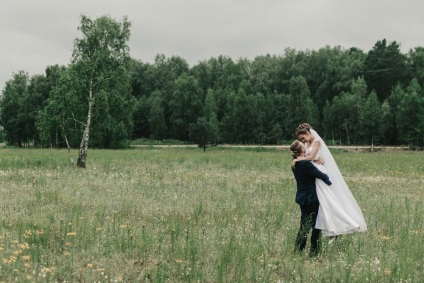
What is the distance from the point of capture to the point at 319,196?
822 centimetres

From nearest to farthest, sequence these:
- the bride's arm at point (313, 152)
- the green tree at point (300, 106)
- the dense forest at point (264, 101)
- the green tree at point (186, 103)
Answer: the bride's arm at point (313, 152) → the dense forest at point (264, 101) → the green tree at point (300, 106) → the green tree at point (186, 103)

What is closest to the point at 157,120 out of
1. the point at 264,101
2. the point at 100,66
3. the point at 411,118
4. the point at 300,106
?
the point at 264,101

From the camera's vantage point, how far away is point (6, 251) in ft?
25.1

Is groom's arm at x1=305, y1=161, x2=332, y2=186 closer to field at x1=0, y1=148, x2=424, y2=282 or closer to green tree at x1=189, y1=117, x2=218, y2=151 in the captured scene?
field at x1=0, y1=148, x2=424, y2=282

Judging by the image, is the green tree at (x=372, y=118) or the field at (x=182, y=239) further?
the green tree at (x=372, y=118)

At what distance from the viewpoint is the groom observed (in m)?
8.12

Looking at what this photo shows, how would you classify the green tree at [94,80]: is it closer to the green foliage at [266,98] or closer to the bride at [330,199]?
the bride at [330,199]

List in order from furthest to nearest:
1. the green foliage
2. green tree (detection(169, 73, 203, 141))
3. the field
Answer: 1. green tree (detection(169, 73, 203, 141))
2. the green foliage
3. the field

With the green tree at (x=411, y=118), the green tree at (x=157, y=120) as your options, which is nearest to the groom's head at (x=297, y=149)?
the green tree at (x=411, y=118)

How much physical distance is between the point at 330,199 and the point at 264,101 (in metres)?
93.1

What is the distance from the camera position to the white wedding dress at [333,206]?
8.15m

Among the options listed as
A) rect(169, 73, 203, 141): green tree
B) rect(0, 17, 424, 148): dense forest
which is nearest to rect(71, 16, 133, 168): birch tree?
rect(0, 17, 424, 148): dense forest

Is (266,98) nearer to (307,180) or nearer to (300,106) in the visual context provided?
(300,106)

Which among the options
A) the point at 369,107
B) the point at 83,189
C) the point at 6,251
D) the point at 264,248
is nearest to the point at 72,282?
the point at 6,251
